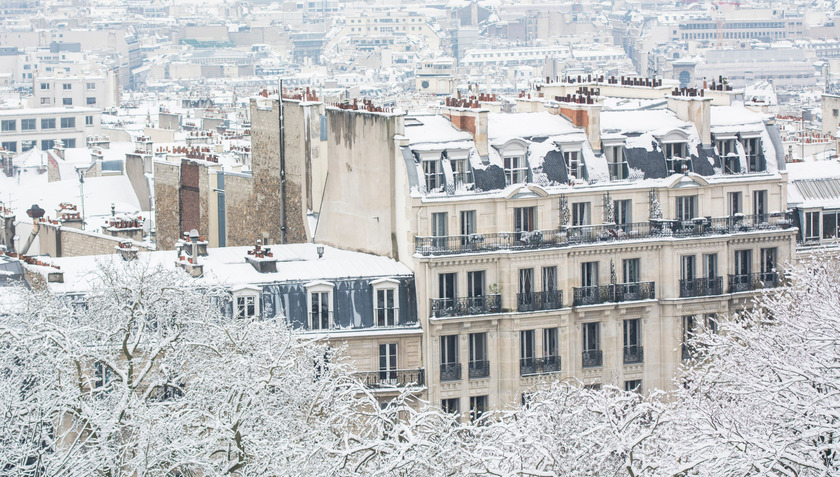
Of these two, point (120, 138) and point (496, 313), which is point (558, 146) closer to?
point (496, 313)

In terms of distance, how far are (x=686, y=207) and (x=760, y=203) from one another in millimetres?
2522

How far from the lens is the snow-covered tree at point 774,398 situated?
1540 inches

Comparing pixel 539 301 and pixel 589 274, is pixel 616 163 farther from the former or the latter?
pixel 539 301

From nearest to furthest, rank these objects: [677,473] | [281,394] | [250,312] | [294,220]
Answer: [677,473] → [281,394] → [250,312] → [294,220]

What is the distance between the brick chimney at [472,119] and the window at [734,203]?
7.48 meters

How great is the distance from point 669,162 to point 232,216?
15.4 meters

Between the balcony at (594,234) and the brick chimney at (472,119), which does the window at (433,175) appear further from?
the balcony at (594,234)

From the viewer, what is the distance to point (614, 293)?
5791cm

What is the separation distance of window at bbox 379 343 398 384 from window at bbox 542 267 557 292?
4.63 meters

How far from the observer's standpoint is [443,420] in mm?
44062

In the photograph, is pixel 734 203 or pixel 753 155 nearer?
pixel 734 203

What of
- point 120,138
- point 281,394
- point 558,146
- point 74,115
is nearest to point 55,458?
point 281,394

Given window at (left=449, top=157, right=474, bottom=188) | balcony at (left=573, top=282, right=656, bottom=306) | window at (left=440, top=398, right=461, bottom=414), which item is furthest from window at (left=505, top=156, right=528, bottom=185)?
window at (left=440, top=398, right=461, bottom=414)

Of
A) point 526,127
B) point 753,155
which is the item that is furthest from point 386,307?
point 753,155
